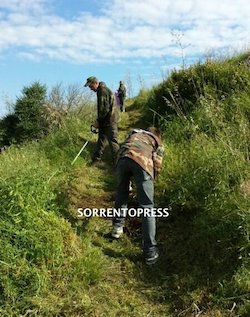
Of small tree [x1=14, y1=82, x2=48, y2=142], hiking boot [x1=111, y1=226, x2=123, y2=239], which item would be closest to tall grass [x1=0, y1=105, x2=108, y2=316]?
hiking boot [x1=111, y1=226, x2=123, y2=239]

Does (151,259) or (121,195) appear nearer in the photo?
(151,259)

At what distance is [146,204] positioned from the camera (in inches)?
209

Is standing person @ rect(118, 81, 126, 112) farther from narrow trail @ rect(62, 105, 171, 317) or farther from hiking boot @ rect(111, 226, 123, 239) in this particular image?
hiking boot @ rect(111, 226, 123, 239)

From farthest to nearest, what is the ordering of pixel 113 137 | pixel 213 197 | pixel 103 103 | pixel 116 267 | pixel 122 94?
pixel 122 94
pixel 113 137
pixel 103 103
pixel 213 197
pixel 116 267

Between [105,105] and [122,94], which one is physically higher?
[122,94]

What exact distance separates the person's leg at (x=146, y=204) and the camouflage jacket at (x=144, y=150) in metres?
0.08

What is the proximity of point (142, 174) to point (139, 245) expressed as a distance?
942mm

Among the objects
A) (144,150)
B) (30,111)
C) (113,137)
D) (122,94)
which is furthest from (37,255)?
(30,111)

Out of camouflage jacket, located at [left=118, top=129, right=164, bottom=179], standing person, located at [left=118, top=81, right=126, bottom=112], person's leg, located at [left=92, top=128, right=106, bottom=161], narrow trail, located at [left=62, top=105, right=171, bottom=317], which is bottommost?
narrow trail, located at [left=62, top=105, right=171, bottom=317]

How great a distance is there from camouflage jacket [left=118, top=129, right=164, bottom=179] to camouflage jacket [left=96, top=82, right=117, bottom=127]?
3099mm

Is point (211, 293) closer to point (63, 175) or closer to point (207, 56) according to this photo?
point (63, 175)

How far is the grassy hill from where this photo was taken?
4.31 metres

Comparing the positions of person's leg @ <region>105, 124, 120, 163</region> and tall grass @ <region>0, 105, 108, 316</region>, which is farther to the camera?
person's leg @ <region>105, 124, 120, 163</region>

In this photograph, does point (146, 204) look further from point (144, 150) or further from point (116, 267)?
point (116, 267)
